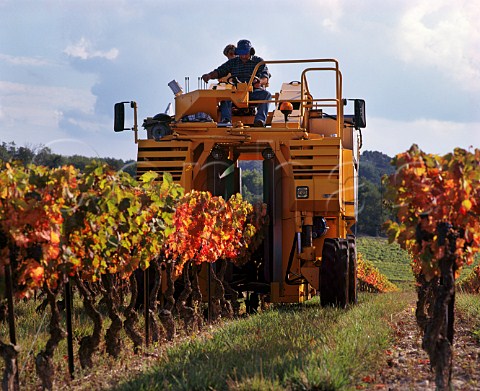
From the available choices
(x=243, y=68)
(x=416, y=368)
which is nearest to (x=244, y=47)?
(x=243, y=68)

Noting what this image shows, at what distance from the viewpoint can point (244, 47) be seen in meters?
14.7

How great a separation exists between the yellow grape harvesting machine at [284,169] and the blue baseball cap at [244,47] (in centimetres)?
84


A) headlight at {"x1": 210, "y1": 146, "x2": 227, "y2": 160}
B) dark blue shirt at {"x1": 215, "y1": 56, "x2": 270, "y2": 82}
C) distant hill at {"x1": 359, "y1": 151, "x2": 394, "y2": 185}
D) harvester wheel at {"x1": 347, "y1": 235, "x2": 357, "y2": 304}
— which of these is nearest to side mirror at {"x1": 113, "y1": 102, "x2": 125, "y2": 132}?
headlight at {"x1": 210, "y1": 146, "x2": 227, "y2": 160}

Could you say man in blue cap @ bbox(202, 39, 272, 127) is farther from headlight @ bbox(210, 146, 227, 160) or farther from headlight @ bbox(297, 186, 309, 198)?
headlight @ bbox(297, 186, 309, 198)

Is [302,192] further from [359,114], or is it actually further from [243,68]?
[243,68]

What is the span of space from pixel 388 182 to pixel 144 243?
9.24 feet

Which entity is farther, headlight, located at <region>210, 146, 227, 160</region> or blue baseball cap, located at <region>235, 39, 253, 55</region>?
blue baseball cap, located at <region>235, 39, 253, 55</region>

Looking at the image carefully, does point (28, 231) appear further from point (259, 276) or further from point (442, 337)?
point (259, 276)

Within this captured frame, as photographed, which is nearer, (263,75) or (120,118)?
(120,118)

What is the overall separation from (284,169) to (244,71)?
2.10 meters

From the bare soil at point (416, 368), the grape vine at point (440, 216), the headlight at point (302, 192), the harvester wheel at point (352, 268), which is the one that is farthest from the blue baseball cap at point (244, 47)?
the grape vine at point (440, 216)

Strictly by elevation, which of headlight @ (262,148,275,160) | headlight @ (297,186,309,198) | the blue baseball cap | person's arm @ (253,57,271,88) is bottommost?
headlight @ (297,186,309,198)

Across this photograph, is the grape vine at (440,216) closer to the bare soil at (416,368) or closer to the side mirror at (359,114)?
the bare soil at (416,368)

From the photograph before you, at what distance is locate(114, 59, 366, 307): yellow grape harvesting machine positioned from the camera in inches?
519
